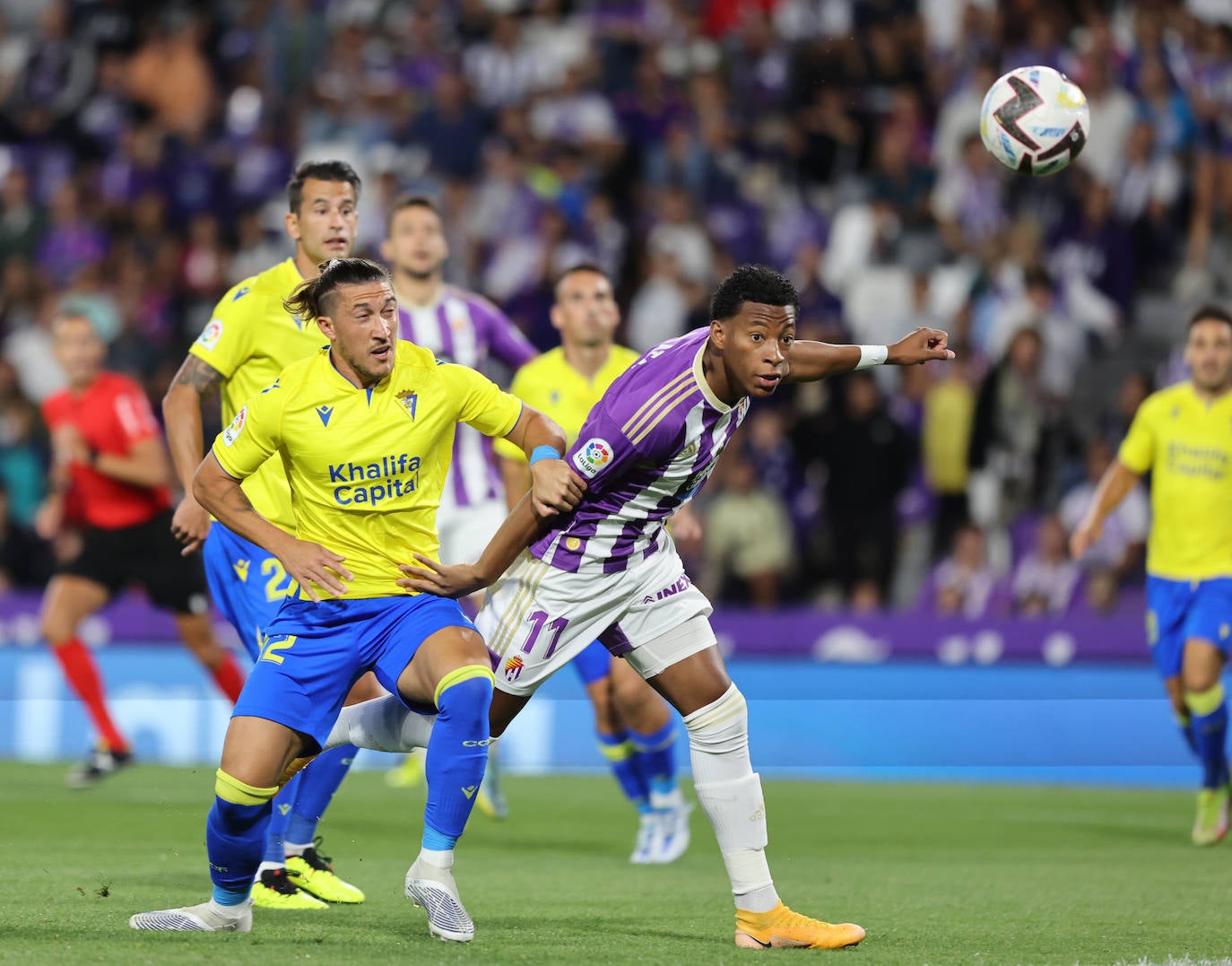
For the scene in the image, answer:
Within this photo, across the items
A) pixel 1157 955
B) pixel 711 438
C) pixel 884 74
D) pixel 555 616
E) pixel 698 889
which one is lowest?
pixel 698 889

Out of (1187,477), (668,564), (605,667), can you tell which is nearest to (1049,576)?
(1187,477)

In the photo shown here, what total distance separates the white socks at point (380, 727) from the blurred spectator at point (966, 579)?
8192 millimetres

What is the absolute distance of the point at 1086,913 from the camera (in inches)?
256

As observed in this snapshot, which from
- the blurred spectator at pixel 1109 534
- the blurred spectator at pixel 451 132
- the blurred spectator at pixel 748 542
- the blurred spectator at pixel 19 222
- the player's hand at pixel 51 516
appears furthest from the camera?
the blurred spectator at pixel 451 132

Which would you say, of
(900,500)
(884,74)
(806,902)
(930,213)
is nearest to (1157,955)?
(806,902)

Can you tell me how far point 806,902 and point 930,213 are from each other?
9902 mm

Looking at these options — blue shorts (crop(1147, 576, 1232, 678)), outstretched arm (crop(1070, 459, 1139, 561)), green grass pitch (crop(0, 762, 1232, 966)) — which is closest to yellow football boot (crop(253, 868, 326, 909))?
green grass pitch (crop(0, 762, 1232, 966))

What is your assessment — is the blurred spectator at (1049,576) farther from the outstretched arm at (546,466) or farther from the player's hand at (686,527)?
the outstretched arm at (546,466)

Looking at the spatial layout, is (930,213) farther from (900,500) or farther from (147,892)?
(147,892)

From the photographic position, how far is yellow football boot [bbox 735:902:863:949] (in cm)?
555

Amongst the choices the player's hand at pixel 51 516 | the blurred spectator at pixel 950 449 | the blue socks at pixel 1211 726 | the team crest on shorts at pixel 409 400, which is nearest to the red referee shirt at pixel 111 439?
the player's hand at pixel 51 516

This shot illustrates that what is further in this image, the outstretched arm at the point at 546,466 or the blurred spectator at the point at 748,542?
the blurred spectator at the point at 748,542

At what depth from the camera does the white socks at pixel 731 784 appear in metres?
5.73

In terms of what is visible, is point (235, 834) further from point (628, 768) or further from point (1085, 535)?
point (1085, 535)
